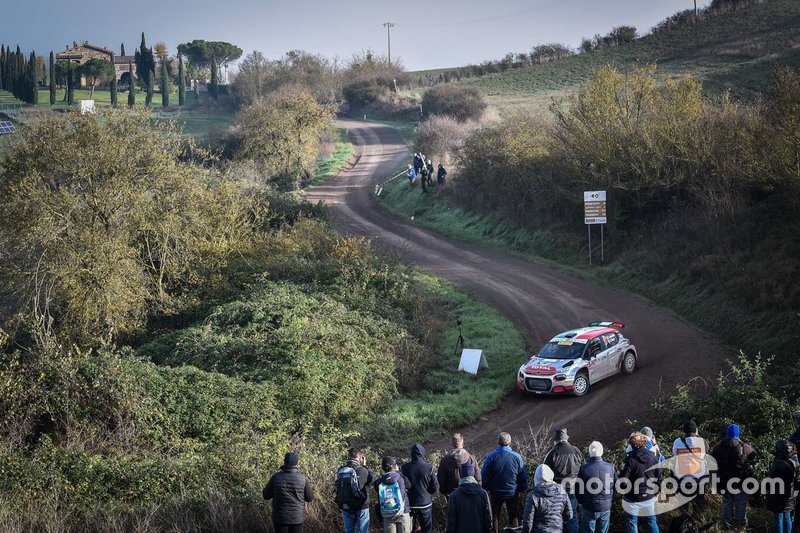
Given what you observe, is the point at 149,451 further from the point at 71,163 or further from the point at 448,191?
the point at 448,191

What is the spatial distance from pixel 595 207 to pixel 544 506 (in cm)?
2512

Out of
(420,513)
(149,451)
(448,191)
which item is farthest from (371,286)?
(448,191)

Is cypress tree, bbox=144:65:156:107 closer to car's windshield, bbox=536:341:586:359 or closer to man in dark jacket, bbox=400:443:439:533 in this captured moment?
car's windshield, bbox=536:341:586:359

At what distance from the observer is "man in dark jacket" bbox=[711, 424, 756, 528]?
11.2m

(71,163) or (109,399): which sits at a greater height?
(71,163)

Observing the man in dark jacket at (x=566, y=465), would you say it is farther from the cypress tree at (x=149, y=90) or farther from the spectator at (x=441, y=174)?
the cypress tree at (x=149, y=90)

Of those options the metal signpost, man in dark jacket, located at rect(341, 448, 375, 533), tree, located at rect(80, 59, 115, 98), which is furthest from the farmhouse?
man in dark jacket, located at rect(341, 448, 375, 533)

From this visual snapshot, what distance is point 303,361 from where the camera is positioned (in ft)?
68.6

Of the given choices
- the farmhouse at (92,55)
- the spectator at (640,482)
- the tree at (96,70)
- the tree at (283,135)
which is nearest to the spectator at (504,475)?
the spectator at (640,482)

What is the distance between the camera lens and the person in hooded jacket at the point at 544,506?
9.41 metres

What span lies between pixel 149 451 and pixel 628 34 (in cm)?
9587

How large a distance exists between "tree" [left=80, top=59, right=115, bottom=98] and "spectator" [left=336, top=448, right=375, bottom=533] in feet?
362

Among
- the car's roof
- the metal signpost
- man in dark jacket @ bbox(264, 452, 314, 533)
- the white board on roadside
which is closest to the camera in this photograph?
man in dark jacket @ bbox(264, 452, 314, 533)

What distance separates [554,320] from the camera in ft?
93.8
